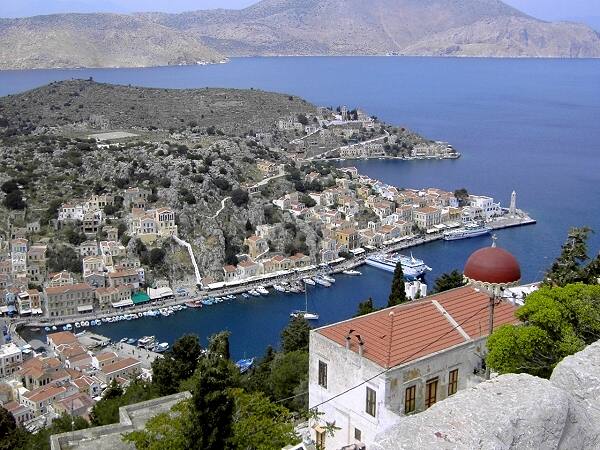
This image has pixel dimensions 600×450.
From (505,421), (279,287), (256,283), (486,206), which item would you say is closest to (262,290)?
(279,287)

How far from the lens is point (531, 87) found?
538 ft

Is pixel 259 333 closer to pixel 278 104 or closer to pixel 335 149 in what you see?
pixel 335 149

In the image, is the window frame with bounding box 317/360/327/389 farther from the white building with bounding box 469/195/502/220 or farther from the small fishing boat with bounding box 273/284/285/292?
the white building with bounding box 469/195/502/220

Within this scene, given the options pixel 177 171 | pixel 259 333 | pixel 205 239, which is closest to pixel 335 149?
pixel 177 171

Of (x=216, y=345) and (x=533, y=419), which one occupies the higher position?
(x=533, y=419)

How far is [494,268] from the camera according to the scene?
11.1 m

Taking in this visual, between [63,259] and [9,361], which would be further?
[63,259]

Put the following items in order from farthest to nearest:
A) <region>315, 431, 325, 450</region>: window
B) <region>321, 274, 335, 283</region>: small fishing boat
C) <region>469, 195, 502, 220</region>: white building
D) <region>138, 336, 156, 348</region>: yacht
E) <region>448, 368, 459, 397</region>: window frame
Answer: <region>469, 195, 502, 220</region>: white building, <region>321, 274, 335, 283</region>: small fishing boat, <region>138, 336, 156, 348</region>: yacht, <region>315, 431, 325, 450</region>: window, <region>448, 368, 459, 397</region>: window frame

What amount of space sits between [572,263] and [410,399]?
11.0m

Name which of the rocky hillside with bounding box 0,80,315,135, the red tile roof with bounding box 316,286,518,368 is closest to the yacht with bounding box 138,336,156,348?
the red tile roof with bounding box 316,286,518,368

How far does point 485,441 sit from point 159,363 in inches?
695

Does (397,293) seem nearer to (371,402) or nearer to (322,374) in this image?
(322,374)

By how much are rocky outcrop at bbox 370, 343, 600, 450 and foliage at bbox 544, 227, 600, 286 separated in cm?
1183

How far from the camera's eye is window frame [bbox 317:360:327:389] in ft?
37.2
